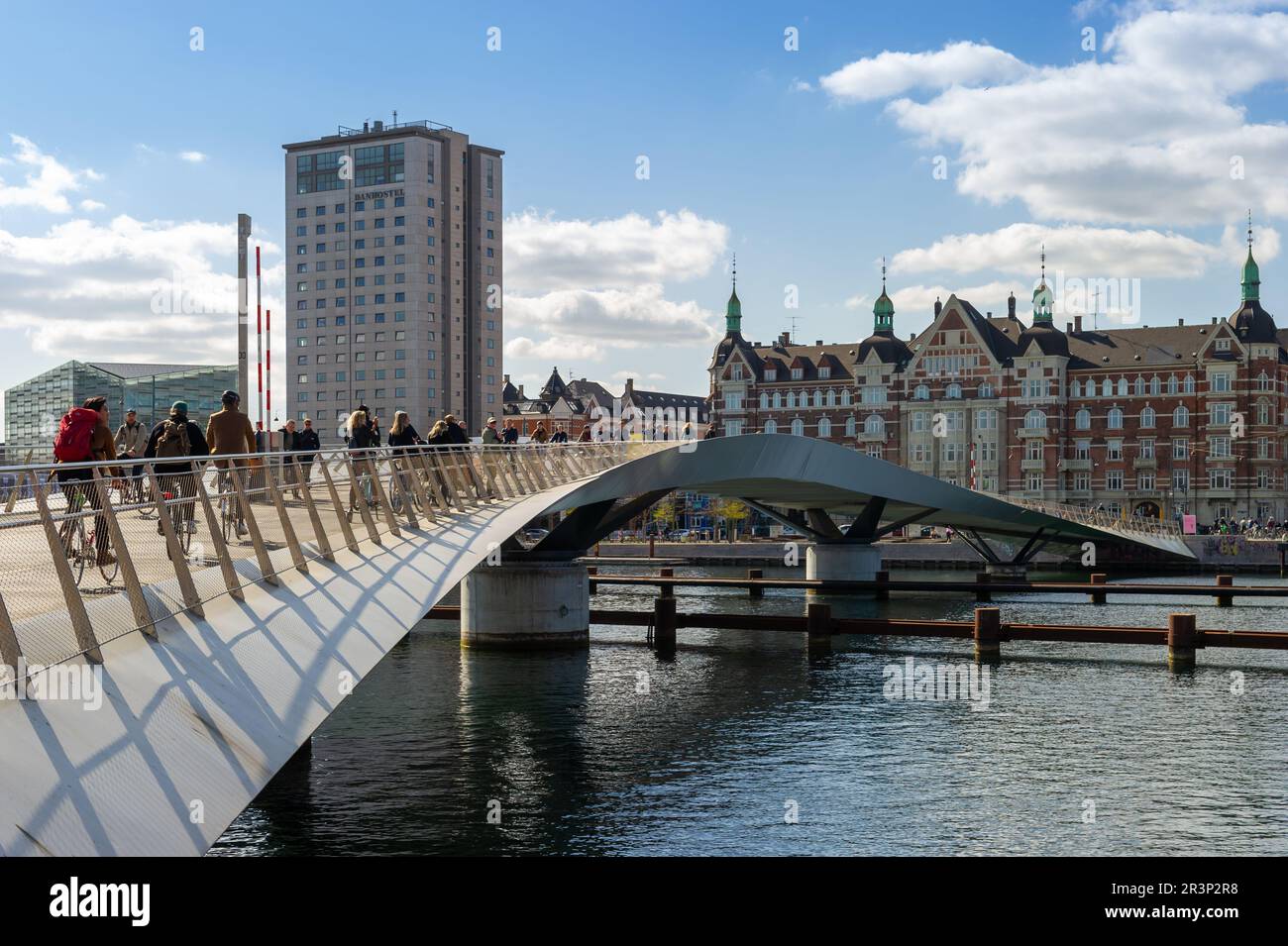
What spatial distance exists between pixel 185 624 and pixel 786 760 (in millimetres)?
12181

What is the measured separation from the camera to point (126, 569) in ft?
29.2

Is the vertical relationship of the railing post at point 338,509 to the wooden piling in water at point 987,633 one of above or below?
above

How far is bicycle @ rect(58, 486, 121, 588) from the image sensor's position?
8.11 m

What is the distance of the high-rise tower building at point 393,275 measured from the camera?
134 m

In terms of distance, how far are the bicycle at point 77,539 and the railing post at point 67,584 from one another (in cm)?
10

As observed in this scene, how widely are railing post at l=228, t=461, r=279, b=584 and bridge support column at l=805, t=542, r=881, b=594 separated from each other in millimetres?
43809

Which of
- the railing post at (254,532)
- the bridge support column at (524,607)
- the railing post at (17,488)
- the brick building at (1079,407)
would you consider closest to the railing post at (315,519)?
the railing post at (254,532)

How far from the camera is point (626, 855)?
14.7m

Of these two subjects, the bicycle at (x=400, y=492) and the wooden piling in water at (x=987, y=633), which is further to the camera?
the wooden piling in water at (x=987, y=633)

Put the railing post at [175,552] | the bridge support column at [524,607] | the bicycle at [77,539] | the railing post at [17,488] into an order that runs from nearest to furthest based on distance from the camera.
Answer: the railing post at [17,488], the bicycle at [77,539], the railing post at [175,552], the bridge support column at [524,607]

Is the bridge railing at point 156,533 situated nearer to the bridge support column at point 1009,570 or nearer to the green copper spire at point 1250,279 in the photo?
the bridge support column at point 1009,570

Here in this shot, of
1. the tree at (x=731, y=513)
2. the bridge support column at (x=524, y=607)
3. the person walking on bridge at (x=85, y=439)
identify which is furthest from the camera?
the tree at (x=731, y=513)

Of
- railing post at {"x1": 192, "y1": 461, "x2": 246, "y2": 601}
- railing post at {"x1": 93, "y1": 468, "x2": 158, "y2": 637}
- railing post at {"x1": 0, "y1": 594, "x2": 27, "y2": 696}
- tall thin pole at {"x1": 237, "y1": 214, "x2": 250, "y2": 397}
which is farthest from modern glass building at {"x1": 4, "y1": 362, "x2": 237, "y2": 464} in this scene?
railing post at {"x1": 0, "y1": 594, "x2": 27, "y2": 696}
